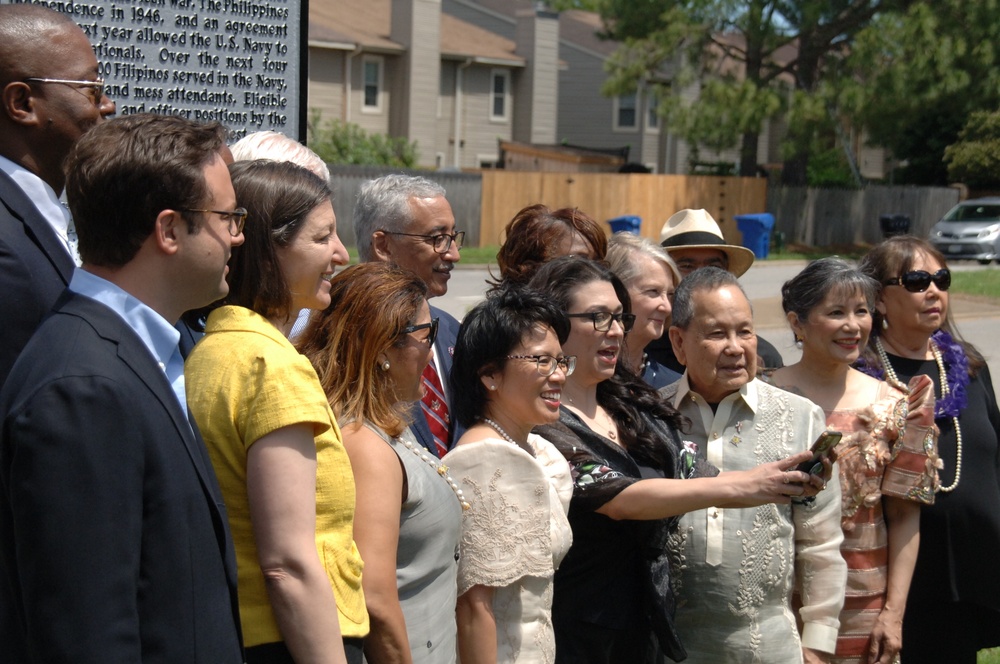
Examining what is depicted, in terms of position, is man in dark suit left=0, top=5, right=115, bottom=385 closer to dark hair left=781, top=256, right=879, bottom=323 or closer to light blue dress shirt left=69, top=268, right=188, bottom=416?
light blue dress shirt left=69, top=268, right=188, bottom=416

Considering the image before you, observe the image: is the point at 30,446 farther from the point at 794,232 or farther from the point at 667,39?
the point at 794,232

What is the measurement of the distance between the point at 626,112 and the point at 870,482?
42301mm

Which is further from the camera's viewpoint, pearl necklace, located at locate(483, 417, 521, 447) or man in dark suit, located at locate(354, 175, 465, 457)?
man in dark suit, located at locate(354, 175, 465, 457)

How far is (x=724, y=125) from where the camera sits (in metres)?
29.7

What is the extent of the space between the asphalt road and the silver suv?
6140 millimetres

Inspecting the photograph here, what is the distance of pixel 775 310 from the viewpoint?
721 inches

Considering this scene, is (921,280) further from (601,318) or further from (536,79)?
(536,79)

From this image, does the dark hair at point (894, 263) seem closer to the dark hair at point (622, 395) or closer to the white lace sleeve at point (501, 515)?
the dark hair at point (622, 395)

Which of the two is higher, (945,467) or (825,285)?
(825,285)

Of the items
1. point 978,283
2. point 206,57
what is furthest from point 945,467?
point 978,283

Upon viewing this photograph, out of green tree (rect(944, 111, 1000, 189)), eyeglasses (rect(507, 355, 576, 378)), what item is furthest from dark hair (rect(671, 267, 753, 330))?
green tree (rect(944, 111, 1000, 189))

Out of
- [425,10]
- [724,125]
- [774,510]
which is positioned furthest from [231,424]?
[425,10]

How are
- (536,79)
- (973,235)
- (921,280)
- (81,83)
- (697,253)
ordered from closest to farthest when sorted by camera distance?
(81,83)
(921,280)
(697,253)
(973,235)
(536,79)

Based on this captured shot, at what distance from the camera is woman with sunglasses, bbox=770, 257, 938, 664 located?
165 inches
